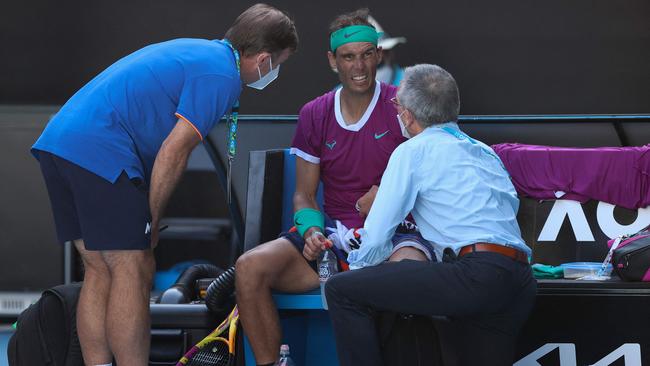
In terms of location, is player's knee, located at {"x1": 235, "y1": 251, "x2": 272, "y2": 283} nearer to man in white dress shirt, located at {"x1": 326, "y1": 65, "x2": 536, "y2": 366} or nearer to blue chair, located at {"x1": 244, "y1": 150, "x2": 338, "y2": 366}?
blue chair, located at {"x1": 244, "y1": 150, "x2": 338, "y2": 366}

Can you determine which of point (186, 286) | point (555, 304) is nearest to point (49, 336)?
point (186, 286)

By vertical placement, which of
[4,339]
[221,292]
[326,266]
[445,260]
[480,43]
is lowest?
[4,339]

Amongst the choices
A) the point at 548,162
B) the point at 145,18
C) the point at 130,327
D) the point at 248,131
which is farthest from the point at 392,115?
the point at 145,18

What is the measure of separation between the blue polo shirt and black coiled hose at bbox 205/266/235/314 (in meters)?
0.53

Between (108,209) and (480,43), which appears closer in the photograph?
(108,209)

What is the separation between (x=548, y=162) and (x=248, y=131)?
1.37 meters

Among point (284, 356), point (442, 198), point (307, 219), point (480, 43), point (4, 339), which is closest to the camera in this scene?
point (442, 198)

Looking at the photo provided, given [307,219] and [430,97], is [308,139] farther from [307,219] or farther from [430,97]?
[430,97]

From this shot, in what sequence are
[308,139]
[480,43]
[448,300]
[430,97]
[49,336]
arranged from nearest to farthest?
[448,300] → [430,97] → [49,336] → [308,139] → [480,43]

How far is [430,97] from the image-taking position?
3555 millimetres

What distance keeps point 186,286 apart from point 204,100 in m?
1.13

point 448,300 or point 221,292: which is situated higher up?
point 448,300

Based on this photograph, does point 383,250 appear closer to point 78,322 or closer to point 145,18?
point 78,322

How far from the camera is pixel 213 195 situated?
6066mm
